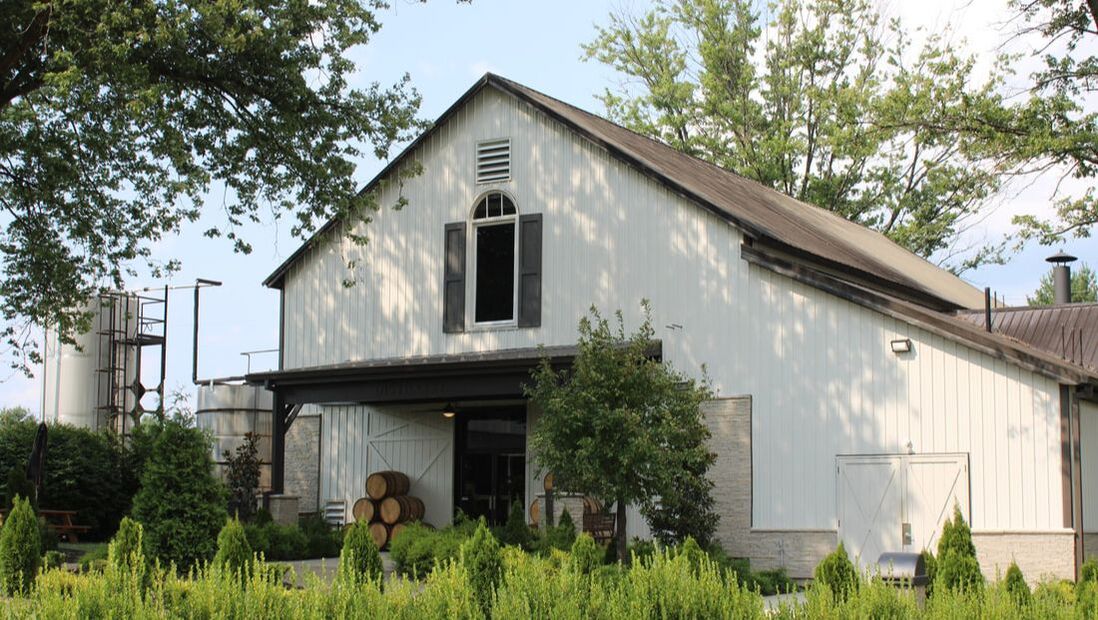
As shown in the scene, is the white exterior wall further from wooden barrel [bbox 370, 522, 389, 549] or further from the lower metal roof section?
wooden barrel [bbox 370, 522, 389, 549]

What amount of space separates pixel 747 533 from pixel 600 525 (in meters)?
2.51

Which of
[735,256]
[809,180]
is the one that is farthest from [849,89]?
[735,256]

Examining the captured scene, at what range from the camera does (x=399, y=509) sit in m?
24.2

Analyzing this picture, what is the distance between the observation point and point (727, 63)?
43.9 meters

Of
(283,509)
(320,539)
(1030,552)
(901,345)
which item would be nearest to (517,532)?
(320,539)

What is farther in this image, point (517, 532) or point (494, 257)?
point (494, 257)

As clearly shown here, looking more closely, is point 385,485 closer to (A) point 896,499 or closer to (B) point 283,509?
(B) point 283,509

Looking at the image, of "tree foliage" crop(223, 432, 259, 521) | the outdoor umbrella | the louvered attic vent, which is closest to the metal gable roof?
the louvered attic vent

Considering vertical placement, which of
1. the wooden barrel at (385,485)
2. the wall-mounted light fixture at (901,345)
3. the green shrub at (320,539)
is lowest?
the green shrub at (320,539)

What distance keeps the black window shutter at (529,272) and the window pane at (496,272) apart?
0.26 metres

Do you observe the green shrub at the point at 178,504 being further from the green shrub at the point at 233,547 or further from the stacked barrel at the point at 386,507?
the stacked barrel at the point at 386,507

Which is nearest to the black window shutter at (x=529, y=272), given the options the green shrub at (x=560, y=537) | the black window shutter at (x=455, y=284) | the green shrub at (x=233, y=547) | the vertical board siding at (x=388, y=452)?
the black window shutter at (x=455, y=284)

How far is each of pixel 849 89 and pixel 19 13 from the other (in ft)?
92.4

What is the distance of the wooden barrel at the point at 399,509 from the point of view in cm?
2425
